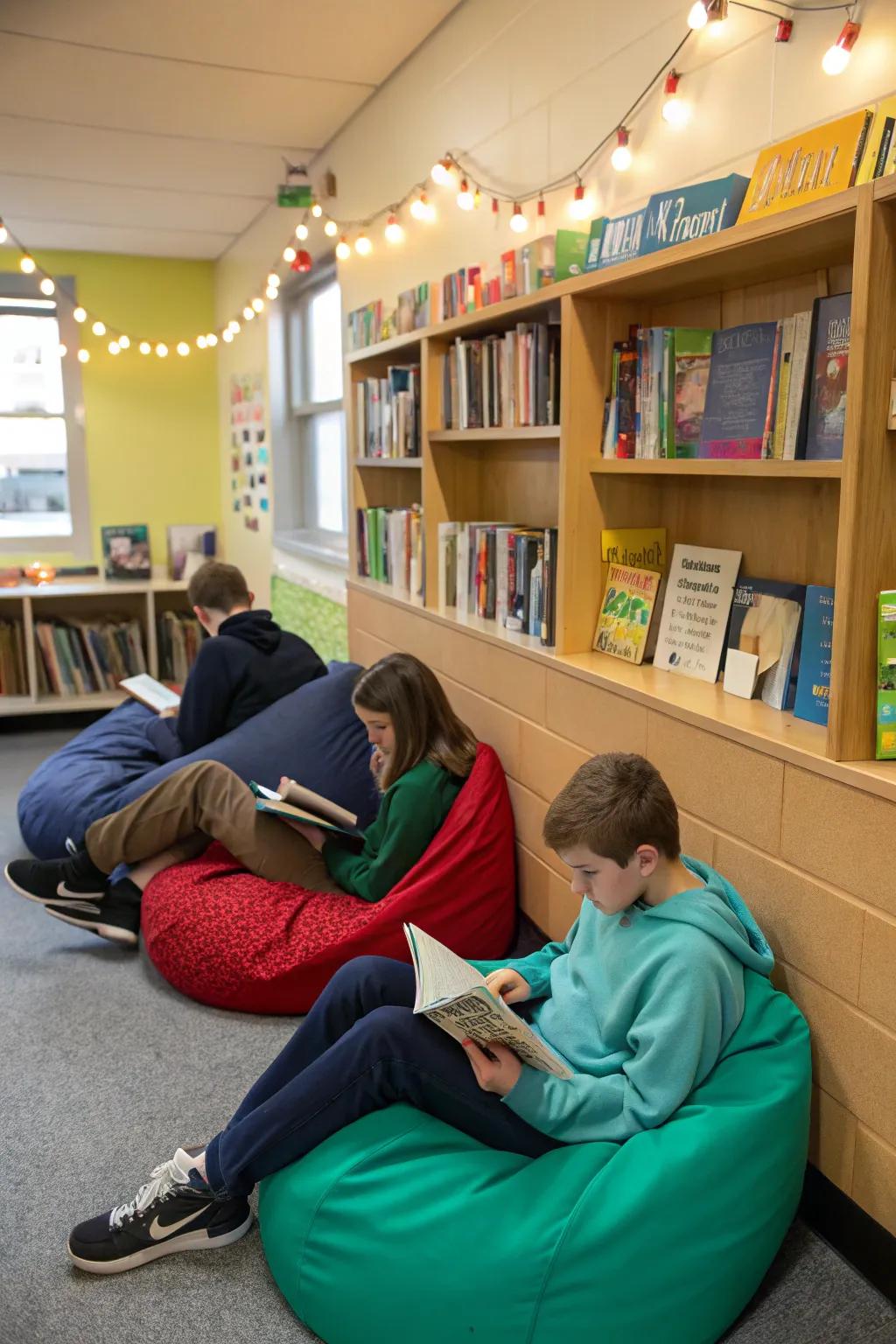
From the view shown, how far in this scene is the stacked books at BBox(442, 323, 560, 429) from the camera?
2.48 metres

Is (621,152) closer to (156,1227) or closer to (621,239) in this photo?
(621,239)

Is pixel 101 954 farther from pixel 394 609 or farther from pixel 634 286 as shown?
pixel 634 286

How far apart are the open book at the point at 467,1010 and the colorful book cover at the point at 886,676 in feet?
2.10

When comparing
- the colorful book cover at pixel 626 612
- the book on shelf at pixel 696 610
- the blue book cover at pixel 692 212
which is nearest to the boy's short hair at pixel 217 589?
the colorful book cover at pixel 626 612

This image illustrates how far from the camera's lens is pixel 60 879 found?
288 cm

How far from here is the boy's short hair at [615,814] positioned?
61.4 inches

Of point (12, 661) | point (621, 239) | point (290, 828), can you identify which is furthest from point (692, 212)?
point (12, 661)

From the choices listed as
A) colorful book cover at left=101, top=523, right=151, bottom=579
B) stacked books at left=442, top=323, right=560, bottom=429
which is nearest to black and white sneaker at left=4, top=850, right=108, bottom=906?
stacked books at left=442, top=323, right=560, bottom=429

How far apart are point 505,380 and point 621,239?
596mm

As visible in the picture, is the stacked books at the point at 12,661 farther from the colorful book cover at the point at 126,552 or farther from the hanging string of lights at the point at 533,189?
the hanging string of lights at the point at 533,189

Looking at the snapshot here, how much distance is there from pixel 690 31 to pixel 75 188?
3.48m

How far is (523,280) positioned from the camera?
A: 263cm

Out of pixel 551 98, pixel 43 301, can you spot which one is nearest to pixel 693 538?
pixel 551 98

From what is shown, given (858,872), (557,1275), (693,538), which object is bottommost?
(557,1275)
